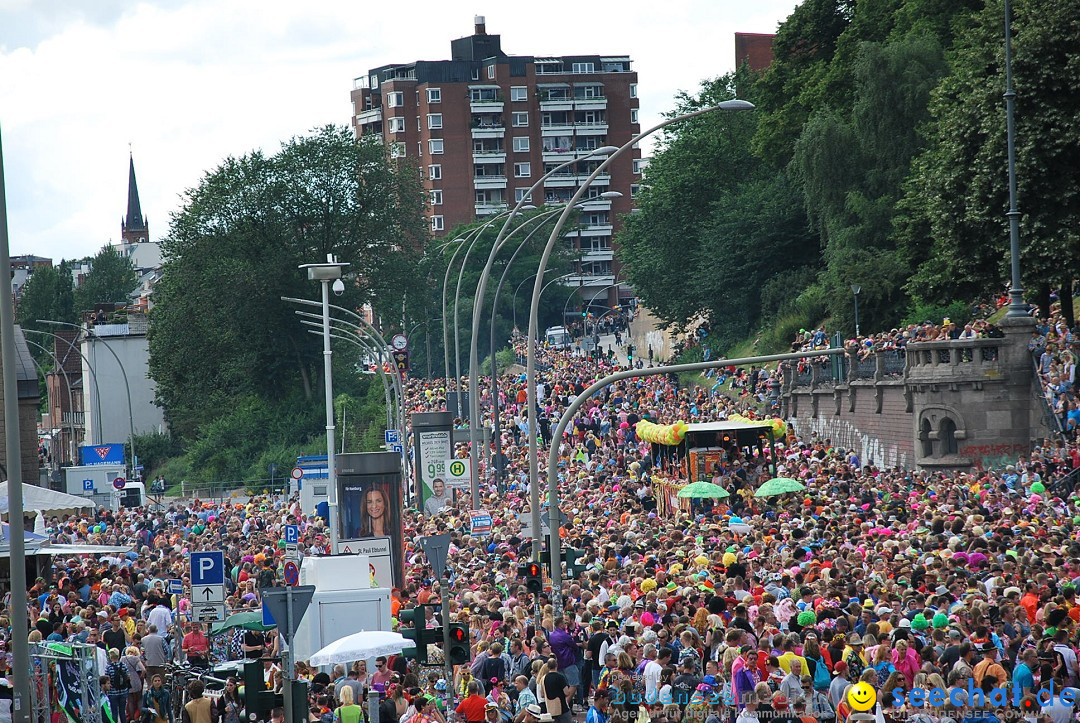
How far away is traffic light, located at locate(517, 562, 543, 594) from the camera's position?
21469 millimetres

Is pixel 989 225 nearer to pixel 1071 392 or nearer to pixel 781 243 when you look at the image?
pixel 1071 392

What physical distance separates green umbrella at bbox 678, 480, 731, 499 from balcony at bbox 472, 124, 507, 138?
4067 inches

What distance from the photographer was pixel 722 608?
1725 centimetres

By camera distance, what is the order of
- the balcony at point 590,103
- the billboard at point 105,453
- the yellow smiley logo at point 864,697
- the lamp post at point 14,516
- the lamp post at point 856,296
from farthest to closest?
the balcony at point 590,103
the billboard at point 105,453
the lamp post at point 856,296
the lamp post at point 14,516
the yellow smiley logo at point 864,697

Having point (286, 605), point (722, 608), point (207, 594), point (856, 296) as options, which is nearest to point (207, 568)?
point (207, 594)

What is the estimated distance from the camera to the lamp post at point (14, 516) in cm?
1398

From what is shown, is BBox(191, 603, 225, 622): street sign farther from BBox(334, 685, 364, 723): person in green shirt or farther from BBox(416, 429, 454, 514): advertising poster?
BBox(416, 429, 454, 514): advertising poster

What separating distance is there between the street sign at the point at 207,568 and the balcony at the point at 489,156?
112173 mm

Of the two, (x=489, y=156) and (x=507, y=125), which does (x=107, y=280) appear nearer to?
(x=489, y=156)

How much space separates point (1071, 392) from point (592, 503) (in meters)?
9.84

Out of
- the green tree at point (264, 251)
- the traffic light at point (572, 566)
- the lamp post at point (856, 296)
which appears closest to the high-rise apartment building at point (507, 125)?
the green tree at point (264, 251)

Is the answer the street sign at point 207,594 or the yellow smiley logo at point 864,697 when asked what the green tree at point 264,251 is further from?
the yellow smiley logo at point 864,697

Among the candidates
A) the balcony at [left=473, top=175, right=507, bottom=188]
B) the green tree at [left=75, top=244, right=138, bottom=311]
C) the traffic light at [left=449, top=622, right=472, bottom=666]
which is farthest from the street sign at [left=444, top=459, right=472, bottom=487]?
the green tree at [left=75, top=244, right=138, bottom=311]

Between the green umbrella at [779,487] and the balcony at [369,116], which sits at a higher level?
the balcony at [369,116]
